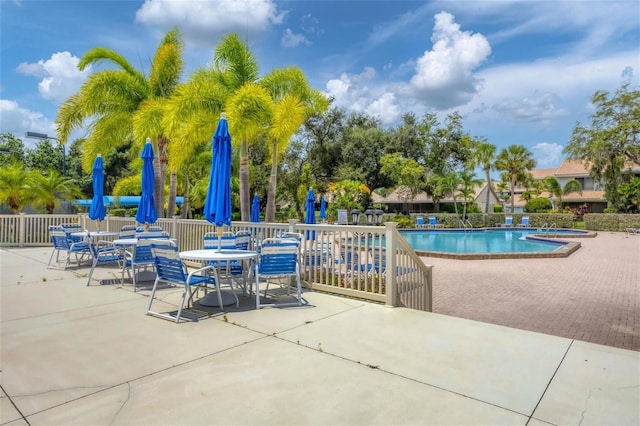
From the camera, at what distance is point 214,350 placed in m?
3.78

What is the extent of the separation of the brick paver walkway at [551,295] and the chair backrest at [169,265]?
4.61 meters

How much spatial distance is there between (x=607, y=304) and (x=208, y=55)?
12.1m

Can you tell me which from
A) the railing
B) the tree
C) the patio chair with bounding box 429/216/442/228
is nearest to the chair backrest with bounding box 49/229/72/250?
the railing

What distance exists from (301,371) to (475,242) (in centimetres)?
2039

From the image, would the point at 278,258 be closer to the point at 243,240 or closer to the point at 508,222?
the point at 243,240

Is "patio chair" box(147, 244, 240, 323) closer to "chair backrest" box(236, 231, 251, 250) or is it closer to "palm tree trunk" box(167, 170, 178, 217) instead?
"chair backrest" box(236, 231, 251, 250)

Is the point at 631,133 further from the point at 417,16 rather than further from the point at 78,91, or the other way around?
the point at 78,91

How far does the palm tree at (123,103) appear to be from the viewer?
12141 mm

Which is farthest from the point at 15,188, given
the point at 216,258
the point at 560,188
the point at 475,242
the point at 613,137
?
the point at 560,188

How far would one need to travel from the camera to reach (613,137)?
3031 cm

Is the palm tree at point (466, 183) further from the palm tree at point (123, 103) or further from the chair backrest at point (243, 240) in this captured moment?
the chair backrest at point (243, 240)

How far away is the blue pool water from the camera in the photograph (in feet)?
59.3

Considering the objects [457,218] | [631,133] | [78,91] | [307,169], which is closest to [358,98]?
[307,169]

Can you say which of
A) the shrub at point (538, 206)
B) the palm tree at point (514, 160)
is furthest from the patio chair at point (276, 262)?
the palm tree at point (514, 160)
